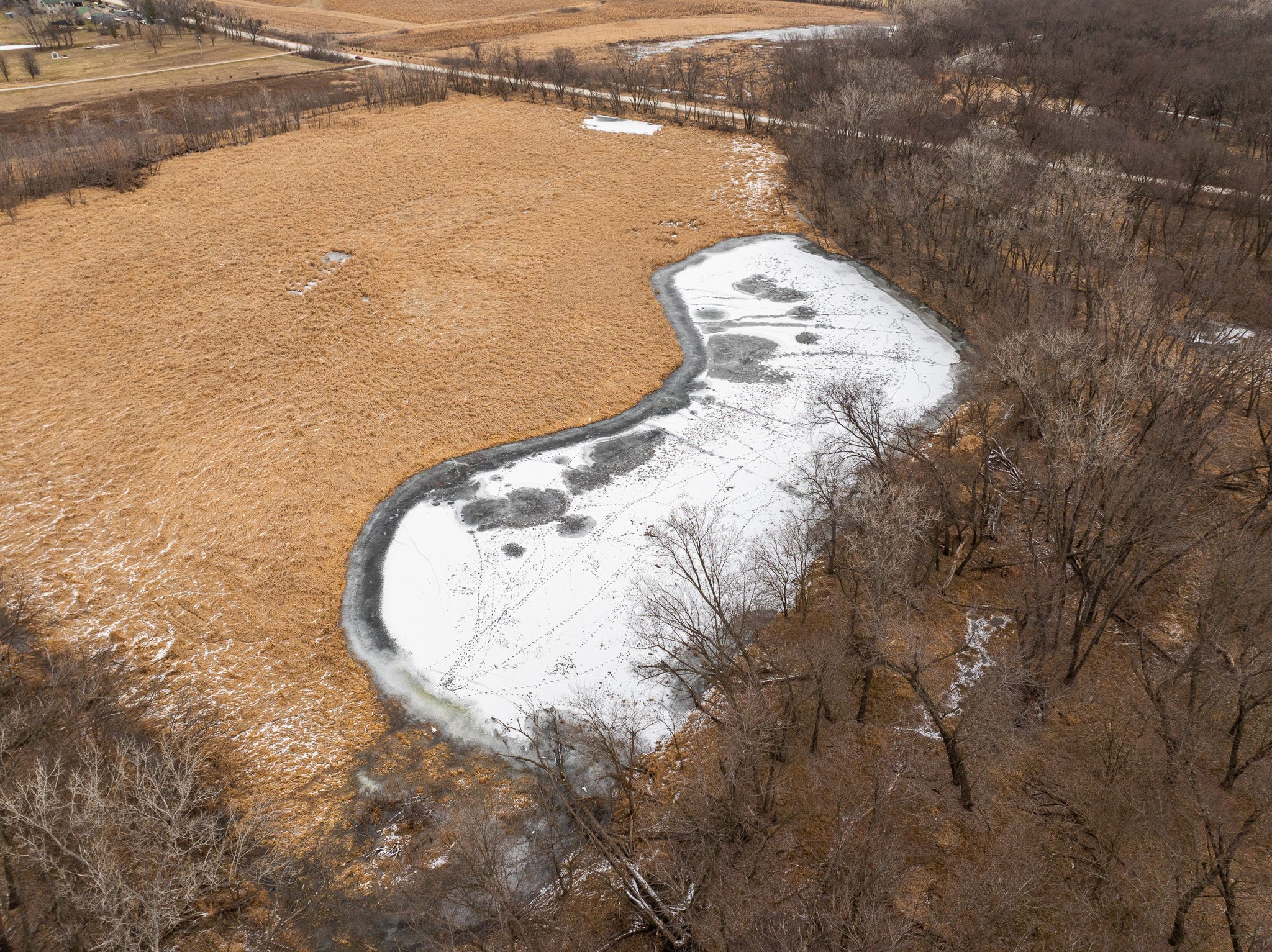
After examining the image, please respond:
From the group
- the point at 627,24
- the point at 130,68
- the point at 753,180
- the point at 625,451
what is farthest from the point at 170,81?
the point at 625,451

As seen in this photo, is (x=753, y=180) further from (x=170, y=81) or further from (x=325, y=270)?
(x=170, y=81)

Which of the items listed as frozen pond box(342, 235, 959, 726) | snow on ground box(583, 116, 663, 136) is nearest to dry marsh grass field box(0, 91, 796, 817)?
frozen pond box(342, 235, 959, 726)

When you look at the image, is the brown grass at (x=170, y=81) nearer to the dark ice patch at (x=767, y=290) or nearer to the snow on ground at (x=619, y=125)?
the snow on ground at (x=619, y=125)

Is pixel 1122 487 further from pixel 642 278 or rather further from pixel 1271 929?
pixel 642 278

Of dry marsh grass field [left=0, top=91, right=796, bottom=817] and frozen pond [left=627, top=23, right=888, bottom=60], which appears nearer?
dry marsh grass field [left=0, top=91, right=796, bottom=817]

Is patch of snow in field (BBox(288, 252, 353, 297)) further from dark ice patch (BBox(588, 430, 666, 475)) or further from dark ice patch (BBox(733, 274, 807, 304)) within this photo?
dark ice patch (BBox(733, 274, 807, 304))

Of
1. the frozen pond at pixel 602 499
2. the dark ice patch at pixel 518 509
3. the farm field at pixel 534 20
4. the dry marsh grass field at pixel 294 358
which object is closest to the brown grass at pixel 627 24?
the farm field at pixel 534 20
